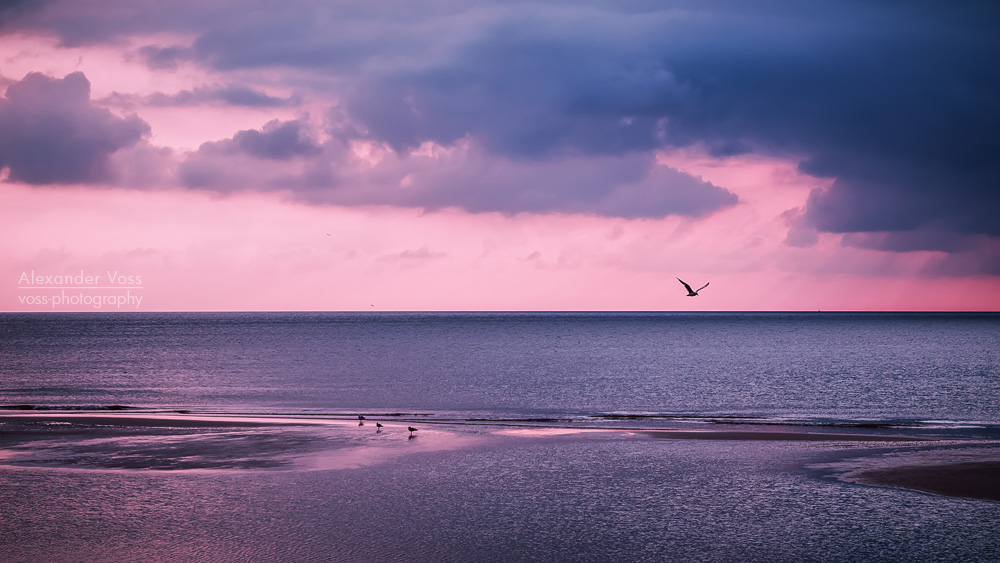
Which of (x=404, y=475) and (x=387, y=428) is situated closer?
(x=404, y=475)

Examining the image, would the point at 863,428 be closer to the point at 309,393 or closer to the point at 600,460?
the point at 600,460

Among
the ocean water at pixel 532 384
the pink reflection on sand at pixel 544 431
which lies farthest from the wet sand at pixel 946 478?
the ocean water at pixel 532 384

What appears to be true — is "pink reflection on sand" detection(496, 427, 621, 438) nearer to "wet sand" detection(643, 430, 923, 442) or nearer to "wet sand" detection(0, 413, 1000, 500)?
"wet sand" detection(0, 413, 1000, 500)

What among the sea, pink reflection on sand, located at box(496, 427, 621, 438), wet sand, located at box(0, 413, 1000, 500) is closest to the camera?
the sea

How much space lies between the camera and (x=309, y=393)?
46.9 m

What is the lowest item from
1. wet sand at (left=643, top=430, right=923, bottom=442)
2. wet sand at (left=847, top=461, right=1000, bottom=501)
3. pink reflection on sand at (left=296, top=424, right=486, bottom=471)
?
wet sand at (left=643, top=430, right=923, bottom=442)

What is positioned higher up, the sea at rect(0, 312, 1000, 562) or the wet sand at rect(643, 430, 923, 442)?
the sea at rect(0, 312, 1000, 562)

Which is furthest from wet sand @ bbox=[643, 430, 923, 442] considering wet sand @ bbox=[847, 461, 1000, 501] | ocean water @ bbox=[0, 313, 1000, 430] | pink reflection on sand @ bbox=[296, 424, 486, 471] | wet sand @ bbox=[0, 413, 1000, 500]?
pink reflection on sand @ bbox=[296, 424, 486, 471]

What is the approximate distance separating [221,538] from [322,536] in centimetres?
184

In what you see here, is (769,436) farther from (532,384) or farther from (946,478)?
(532,384)

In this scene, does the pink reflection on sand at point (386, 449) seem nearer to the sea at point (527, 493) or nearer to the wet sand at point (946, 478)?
the sea at point (527, 493)

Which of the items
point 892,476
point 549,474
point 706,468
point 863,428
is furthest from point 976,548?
point 863,428

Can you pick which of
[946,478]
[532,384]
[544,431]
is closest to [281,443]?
[544,431]

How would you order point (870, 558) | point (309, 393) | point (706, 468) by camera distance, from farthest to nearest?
point (309, 393), point (706, 468), point (870, 558)
